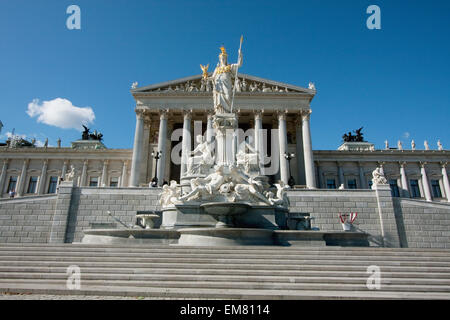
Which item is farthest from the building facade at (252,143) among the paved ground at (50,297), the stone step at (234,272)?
the paved ground at (50,297)

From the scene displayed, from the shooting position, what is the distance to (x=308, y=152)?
41.2m

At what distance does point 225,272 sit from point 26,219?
21967 millimetres

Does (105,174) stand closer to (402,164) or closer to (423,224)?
(423,224)

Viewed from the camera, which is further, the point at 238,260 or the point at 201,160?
the point at 201,160

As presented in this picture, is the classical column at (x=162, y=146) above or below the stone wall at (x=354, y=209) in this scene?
above

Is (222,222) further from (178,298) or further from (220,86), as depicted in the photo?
(220,86)

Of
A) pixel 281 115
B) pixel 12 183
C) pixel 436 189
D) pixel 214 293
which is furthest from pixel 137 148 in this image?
pixel 436 189

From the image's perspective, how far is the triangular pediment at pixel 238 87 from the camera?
147 feet

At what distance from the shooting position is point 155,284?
24.6 ft

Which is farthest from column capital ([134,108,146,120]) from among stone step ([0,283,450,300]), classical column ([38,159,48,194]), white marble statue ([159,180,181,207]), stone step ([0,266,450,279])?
stone step ([0,283,450,300])

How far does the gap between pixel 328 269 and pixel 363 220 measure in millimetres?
18373

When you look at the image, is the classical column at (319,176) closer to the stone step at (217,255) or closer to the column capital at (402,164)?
the column capital at (402,164)

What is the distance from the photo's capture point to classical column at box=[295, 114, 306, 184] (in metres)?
42.7

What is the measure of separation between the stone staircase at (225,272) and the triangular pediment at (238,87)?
122ft
